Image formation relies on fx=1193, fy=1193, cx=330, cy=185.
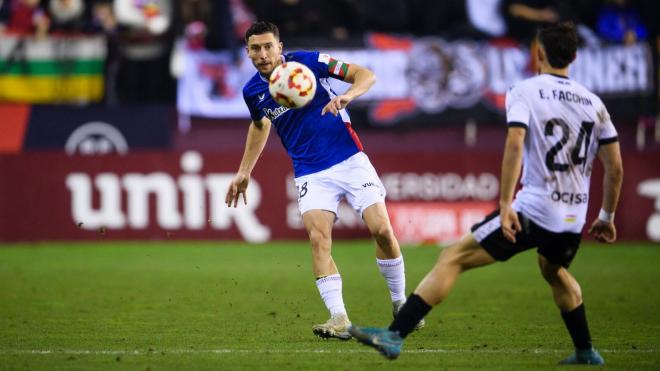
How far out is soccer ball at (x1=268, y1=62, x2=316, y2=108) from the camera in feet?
28.4

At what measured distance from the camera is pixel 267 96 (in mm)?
9516

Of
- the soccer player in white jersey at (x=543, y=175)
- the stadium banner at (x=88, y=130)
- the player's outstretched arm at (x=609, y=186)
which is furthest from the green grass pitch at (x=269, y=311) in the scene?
the stadium banner at (x=88, y=130)

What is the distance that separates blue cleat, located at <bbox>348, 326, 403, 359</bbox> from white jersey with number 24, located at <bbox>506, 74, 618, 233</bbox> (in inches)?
44.0

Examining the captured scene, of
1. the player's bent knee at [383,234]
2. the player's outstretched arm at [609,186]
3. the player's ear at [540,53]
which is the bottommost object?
the player's bent knee at [383,234]

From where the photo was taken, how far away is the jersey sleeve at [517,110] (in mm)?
7160

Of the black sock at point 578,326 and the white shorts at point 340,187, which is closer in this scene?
the black sock at point 578,326

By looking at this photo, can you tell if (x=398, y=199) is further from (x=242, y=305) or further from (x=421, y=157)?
(x=242, y=305)

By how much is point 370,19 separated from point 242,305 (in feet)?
35.3

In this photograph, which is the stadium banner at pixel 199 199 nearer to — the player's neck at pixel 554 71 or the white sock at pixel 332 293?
the white sock at pixel 332 293

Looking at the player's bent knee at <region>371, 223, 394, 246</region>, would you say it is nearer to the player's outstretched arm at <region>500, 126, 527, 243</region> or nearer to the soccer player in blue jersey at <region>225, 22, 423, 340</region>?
the soccer player in blue jersey at <region>225, 22, 423, 340</region>

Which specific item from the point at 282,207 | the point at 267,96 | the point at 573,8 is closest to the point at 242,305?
the point at 267,96

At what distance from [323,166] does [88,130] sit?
1208 centimetres

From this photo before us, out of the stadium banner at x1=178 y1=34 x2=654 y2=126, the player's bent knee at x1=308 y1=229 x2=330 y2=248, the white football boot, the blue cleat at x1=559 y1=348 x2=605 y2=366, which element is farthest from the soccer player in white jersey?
the stadium banner at x1=178 y1=34 x2=654 y2=126

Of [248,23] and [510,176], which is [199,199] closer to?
[248,23]
